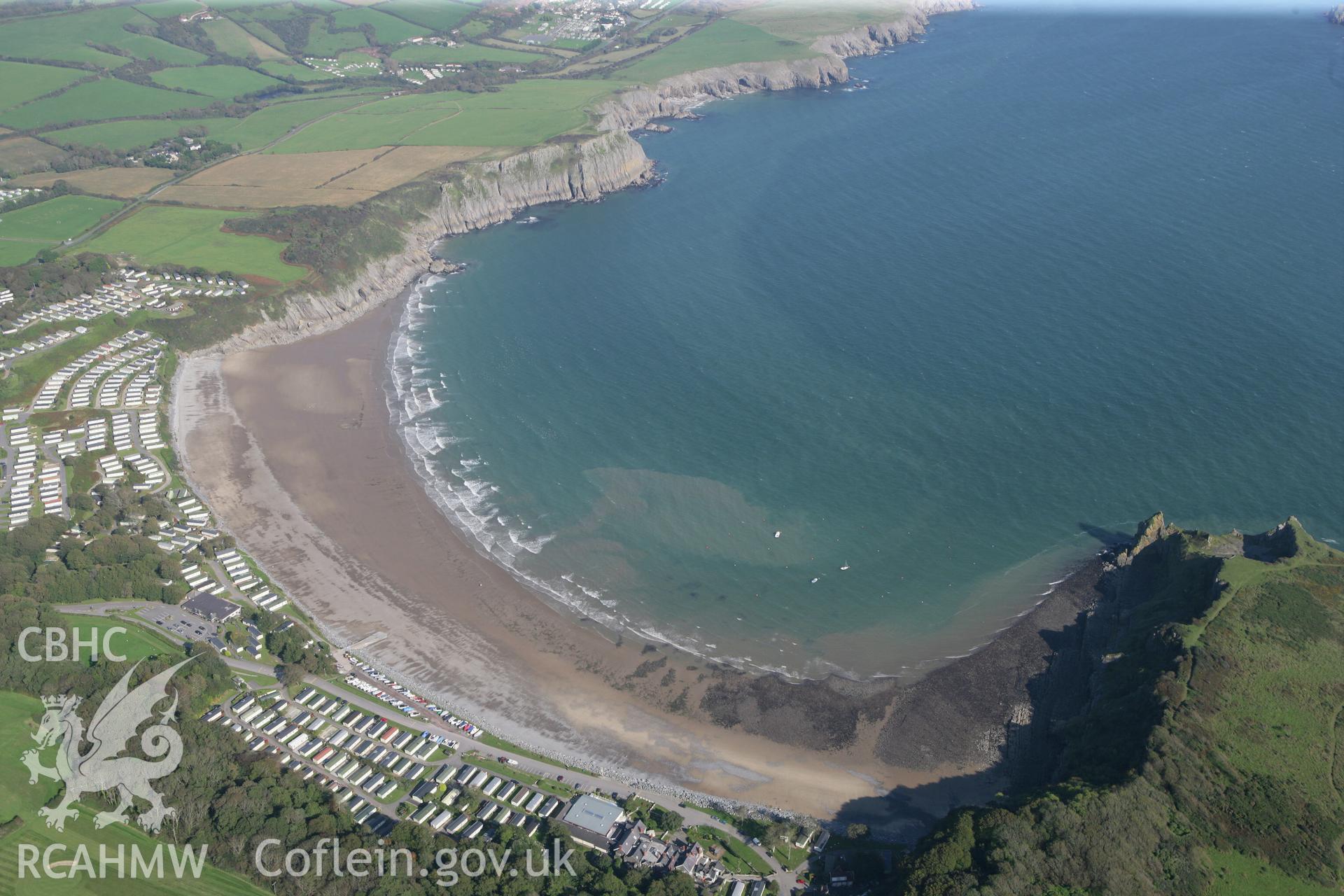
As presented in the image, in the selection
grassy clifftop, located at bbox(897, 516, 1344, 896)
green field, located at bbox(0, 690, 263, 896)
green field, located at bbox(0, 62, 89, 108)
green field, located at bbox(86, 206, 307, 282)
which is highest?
green field, located at bbox(0, 62, 89, 108)

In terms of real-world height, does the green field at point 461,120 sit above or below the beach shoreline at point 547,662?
above

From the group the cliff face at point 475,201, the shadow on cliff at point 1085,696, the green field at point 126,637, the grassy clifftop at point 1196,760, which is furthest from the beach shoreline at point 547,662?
the cliff face at point 475,201

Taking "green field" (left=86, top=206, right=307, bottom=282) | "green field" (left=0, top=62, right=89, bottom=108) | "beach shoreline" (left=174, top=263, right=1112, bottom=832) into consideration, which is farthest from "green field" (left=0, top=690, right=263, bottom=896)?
"green field" (left=0, top=62, right=89, bottom=108)

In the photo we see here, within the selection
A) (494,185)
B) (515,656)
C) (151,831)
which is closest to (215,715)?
(151,831)

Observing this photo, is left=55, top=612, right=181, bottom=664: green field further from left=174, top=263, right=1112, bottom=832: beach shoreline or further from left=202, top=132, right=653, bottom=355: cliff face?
left=202, top=132, right=653, bottom=355: cliff face

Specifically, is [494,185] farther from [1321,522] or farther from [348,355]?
[1321,522]

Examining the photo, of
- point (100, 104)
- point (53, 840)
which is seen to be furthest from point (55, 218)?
point (53, 840)

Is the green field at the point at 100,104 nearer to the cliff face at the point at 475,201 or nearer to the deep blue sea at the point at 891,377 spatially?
the cliff face at the point at 475,201
